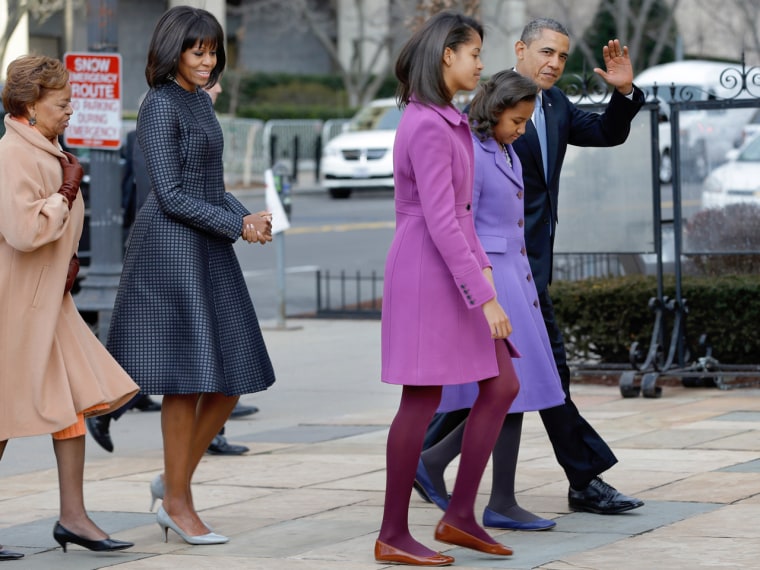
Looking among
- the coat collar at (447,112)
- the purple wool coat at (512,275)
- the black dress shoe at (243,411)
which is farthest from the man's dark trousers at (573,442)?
the black dress shoe at (243,411)

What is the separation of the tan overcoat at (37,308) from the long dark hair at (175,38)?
18.6 inches

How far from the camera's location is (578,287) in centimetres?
1073

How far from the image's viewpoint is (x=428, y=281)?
527 centimetres

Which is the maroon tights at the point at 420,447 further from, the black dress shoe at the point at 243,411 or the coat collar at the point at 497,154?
the black dress shoe at the point at 243,411

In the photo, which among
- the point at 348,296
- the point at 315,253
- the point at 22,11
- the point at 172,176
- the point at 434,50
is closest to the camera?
the point at 434,50

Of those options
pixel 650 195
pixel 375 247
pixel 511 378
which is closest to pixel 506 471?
pixel 511 378

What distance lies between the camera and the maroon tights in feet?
17.4

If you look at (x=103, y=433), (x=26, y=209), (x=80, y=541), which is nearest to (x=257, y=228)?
(x=26, y=209)

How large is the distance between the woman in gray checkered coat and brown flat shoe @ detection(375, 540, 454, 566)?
2.42 ft

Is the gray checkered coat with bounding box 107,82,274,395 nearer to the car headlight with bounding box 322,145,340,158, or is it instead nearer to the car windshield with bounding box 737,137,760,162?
the car windshield with bounding box 737,137,760,162

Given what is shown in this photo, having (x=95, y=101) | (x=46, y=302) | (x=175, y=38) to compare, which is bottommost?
(x=46, y=302)

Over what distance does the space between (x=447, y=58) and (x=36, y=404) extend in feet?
6.04

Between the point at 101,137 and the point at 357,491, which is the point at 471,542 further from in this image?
the point at 101,137

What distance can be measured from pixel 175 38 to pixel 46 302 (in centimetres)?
105
